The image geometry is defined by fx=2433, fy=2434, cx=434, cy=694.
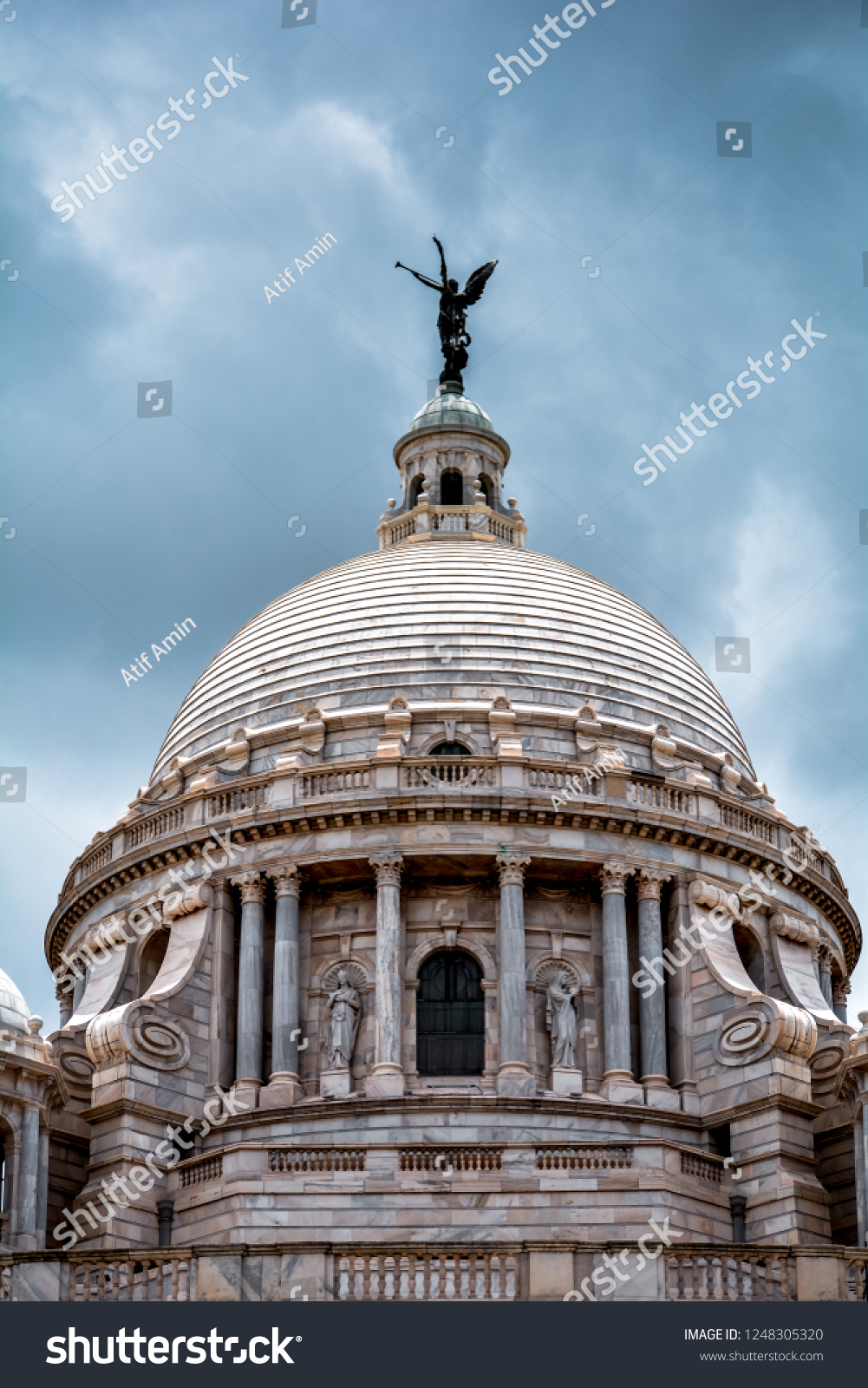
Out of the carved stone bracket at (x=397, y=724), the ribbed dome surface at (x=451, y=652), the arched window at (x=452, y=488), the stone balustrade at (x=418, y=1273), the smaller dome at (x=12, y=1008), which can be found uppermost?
the arched window at (x=452, y=488)

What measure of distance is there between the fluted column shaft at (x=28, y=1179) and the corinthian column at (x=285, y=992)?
7.28m

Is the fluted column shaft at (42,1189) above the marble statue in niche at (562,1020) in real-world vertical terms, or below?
below

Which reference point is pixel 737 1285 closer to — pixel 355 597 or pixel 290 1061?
pixel 290 1061

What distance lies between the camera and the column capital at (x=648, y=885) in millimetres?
55156

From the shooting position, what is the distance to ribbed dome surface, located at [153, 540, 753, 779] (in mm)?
60375

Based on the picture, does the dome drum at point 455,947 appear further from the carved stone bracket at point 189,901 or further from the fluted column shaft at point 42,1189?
the fluted column shaft at point 42,1189

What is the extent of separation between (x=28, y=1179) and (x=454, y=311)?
3632 cm

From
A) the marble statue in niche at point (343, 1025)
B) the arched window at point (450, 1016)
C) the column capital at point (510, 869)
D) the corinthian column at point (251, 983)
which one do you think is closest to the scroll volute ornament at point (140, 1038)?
the corinthian column at point (251, 983)

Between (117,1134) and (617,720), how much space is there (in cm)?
1722

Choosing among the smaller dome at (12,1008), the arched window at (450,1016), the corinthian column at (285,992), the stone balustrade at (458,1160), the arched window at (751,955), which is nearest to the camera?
the stone balustrade at (458,1160)

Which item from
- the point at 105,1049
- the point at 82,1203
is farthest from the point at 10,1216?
the point at 105,1049

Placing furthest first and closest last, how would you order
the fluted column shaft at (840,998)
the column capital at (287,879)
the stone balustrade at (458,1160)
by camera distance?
the fluted column shaft at (840,998)
the column capital at (287,879)
the stone balustrade at (458,1160)

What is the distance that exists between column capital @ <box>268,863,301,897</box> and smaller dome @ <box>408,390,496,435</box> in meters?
19.6

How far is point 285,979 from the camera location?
53.9m
